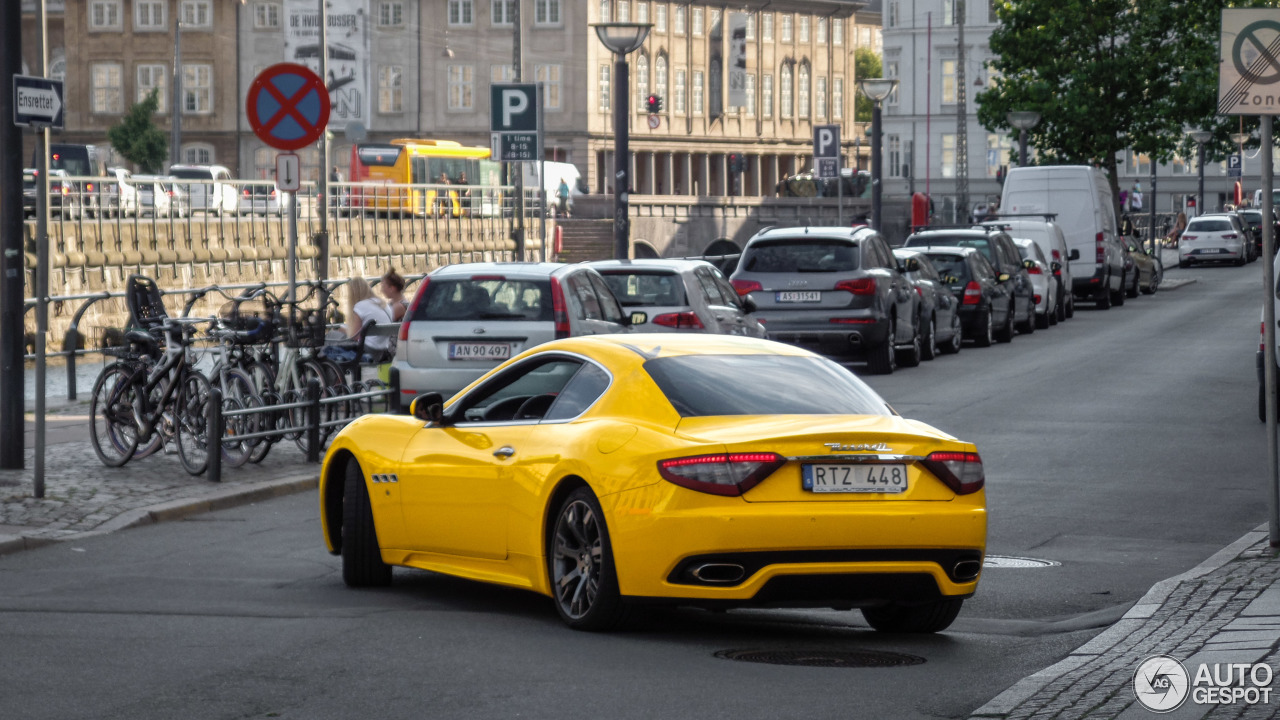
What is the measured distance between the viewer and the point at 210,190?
58656 mm

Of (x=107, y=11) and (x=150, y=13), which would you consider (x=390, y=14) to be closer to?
(x=150, y=13)

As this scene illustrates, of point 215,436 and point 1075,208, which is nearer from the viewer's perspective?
point 215,436

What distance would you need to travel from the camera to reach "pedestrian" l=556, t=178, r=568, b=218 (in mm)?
81062

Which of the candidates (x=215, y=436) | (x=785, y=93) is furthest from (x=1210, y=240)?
(x=215, y=436)

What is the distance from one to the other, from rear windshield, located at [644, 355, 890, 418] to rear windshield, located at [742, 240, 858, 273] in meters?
15.6

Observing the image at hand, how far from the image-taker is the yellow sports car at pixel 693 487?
783cm

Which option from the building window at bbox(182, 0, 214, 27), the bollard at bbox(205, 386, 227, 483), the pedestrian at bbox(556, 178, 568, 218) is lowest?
the bollard at bbox(205, 386, 227, 483)

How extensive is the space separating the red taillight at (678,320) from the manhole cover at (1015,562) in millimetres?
9377

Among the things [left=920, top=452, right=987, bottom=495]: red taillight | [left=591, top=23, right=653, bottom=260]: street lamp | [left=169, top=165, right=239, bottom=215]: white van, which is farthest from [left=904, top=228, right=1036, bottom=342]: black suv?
[left=920, top=452, right=987, bottom=495]: red taillight

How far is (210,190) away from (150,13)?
4605cm

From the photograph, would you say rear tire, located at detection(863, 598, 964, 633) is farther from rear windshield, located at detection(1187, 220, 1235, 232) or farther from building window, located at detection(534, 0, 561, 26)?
building window, located at detection(534, 0, 561, 26)

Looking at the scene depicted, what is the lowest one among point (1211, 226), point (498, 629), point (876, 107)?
point (498, 629)

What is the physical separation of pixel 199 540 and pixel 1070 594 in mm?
4798

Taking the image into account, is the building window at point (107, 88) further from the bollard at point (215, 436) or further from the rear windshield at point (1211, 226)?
the bollard at point (215, 436)
